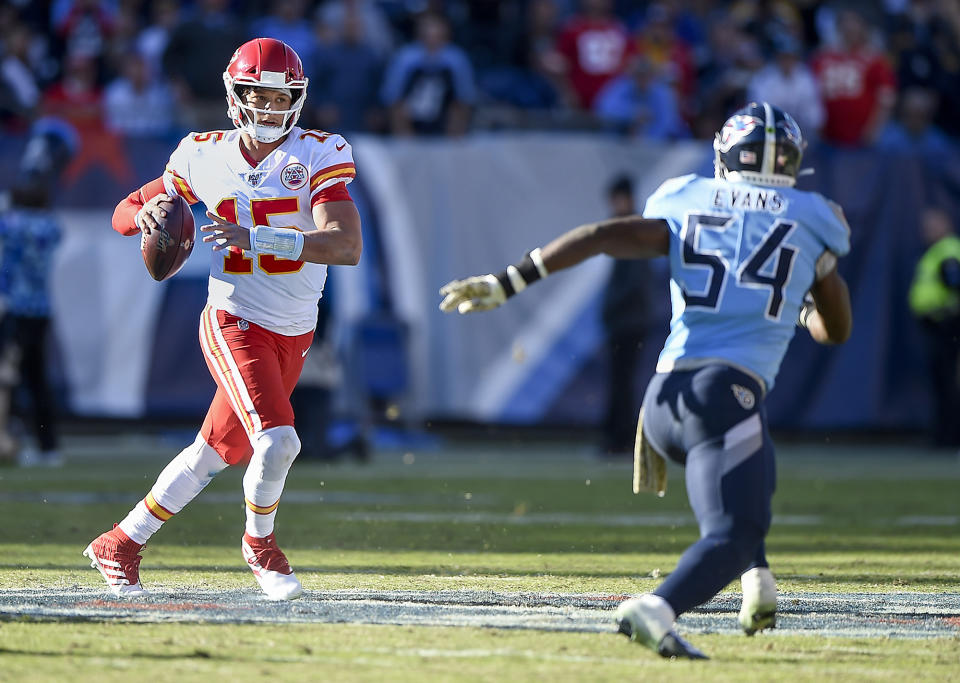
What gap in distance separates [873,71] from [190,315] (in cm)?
686

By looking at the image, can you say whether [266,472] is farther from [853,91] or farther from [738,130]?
[853,91]

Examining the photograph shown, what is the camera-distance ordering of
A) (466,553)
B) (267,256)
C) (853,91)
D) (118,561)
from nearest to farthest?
1. (118,561)
2. (267,256)
3. (466,553)
4. (853,91)

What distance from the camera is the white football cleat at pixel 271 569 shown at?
562 cm

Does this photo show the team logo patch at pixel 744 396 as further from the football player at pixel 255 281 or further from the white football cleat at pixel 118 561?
the white football cleat at pixel 118 561

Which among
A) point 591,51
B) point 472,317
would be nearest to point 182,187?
point 472,317

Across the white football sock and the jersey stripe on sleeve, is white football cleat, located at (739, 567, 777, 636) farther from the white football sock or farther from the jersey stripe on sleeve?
the jersey stripe on sleeve

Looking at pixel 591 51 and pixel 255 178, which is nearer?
pixel 255 178

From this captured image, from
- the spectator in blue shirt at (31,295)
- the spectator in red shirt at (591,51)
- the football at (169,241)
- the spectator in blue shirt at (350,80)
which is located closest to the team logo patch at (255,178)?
the football at (169,241)

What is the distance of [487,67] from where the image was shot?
15.8 meters

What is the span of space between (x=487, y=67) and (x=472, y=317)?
9.62 ft

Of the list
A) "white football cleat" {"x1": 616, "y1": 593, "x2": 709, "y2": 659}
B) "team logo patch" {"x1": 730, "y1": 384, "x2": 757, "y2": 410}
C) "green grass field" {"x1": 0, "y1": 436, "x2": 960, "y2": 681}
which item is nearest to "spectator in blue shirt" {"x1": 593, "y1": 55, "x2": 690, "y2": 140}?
"green grass field" {"x1": 0, "y1": 436, "x2": 960, "y2": 681}

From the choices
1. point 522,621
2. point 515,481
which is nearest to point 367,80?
point 515,481

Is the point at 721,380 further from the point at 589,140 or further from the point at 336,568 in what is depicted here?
the point at 589,140

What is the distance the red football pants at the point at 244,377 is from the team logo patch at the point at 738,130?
1.84 m
